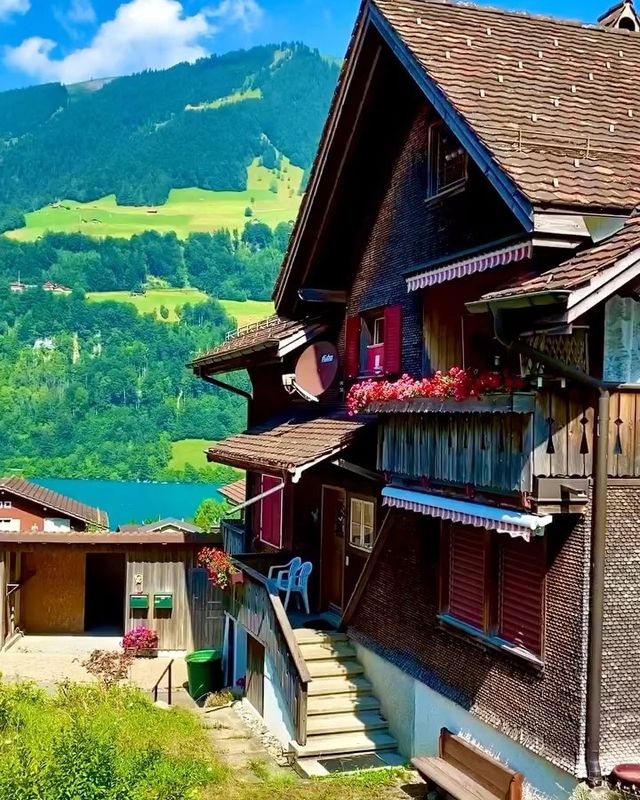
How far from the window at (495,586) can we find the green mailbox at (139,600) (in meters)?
13.0

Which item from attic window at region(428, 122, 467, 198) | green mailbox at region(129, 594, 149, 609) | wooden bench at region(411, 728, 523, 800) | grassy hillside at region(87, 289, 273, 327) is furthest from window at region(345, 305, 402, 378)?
grassy hillside at region(87, 289, 273, 327)

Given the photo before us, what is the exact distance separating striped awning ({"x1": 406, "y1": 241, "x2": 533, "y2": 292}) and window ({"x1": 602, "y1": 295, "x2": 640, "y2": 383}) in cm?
96

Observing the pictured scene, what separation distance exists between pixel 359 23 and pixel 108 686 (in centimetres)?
1113

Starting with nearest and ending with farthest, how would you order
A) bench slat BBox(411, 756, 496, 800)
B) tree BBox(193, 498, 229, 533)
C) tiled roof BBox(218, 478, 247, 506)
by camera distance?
1. bench slat BBox(411, 756, 496, 800)
2. tiled roof BBox(218, 478, 247, 506)
3. tree BBox(193, 498, 229, 533)

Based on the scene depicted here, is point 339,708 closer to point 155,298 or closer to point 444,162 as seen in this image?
point 444,162

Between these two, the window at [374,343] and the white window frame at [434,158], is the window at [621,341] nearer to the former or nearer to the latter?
the white window frame at [434,158]

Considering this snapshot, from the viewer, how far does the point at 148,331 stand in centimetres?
15700

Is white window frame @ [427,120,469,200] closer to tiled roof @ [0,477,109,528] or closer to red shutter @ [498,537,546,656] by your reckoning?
red shutter @ [498,537,546,656]

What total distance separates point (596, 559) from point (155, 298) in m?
169

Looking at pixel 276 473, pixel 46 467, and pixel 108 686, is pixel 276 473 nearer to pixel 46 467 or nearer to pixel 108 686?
pixel 108 686

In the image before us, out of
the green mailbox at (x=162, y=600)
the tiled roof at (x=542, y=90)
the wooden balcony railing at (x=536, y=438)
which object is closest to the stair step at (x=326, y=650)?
the wooden balcony railing at (x=536, y=438)

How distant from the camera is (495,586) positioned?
1055cm

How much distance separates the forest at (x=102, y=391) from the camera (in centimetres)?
12369

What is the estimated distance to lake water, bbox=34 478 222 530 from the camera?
→ 75562mm
